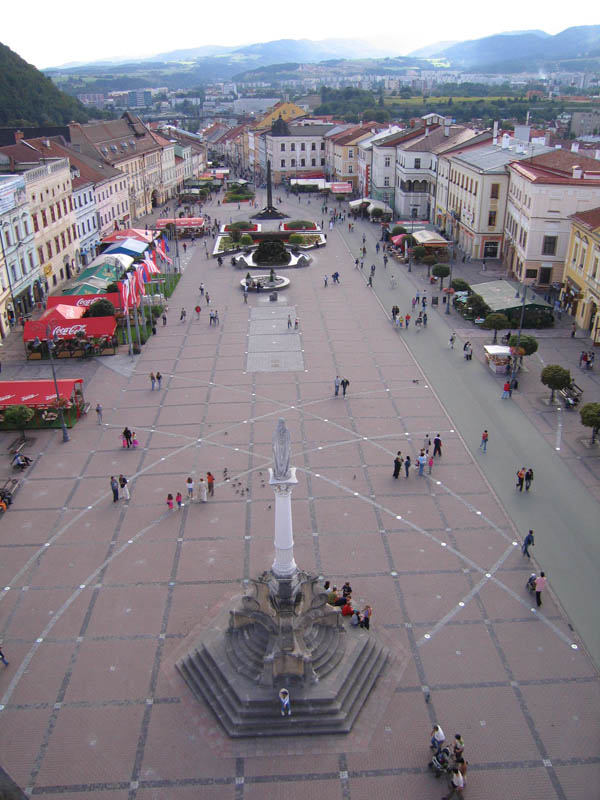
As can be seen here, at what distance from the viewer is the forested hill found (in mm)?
122062

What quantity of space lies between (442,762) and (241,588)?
7.95 metres

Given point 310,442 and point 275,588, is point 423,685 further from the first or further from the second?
point 310,442

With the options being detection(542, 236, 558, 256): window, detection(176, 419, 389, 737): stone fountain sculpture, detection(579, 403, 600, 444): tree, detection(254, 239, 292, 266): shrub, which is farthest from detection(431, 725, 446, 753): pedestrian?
detection(254, 239, 292, 266): shrub

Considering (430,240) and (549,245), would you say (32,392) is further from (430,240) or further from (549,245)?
(430,240)

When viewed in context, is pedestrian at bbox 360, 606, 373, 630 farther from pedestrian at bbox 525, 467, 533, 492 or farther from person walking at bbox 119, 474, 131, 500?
person walking at bbox 119, 474, 131, 500

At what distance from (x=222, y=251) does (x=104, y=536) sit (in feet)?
163

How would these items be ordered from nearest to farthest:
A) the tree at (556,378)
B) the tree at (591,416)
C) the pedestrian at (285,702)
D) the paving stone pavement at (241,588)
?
the paving stone pavement at (241,588) → the pedestrian at (285,702) → the tree at (591,416) → the tree at (556,378)

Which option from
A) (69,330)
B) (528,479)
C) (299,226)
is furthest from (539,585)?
(299,226)

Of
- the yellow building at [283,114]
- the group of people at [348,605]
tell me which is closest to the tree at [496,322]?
the group of people at [348,605]

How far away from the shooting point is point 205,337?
4378cm

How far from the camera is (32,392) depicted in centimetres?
3183

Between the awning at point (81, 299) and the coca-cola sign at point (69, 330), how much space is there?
161 inches

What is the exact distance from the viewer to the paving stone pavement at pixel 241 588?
15125 mm

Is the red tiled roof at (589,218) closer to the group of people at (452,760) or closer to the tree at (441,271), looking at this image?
the tree at (441,271)
